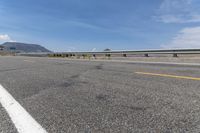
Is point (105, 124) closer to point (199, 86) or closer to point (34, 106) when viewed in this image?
point (34, 106)

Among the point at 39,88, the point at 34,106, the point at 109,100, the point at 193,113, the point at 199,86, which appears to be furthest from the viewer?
the point at 39,88

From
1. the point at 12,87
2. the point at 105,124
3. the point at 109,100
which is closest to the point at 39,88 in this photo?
the point at 12,87

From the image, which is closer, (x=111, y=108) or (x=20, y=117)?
(x=20, y=117)

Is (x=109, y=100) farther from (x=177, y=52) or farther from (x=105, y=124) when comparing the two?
(x=177, y=52)

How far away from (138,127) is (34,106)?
1.79 metres

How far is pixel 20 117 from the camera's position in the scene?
3148mm

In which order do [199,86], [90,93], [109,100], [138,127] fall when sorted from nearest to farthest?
[138,127]
[109,100]
[90,93]
[199,86]

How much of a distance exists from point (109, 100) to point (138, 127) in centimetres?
130

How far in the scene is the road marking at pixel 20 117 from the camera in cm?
268

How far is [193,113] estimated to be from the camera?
316cm

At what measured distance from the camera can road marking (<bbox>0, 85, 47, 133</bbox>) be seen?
2.68m

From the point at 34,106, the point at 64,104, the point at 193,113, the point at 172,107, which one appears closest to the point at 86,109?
the point at 64,104

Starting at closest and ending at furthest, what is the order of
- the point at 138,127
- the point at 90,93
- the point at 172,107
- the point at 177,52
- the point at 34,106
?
the point at 138,127, the point at 172,107, the point at 34,106, the point at 90,93, the point at 177,52

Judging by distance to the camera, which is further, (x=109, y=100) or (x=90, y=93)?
(x=90, y=93)
